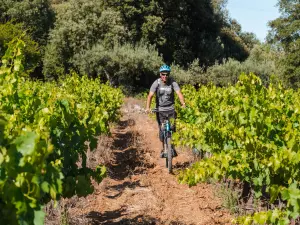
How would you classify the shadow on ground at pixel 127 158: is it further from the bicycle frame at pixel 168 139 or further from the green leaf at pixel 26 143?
the green leaf at pixel 26 143

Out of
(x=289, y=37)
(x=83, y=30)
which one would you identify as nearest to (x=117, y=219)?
(x=83, y=30)

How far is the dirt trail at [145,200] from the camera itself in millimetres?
4723

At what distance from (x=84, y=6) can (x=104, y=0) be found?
2.01 metres

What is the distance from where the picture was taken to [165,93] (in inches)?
264

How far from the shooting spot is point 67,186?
3.21 meters

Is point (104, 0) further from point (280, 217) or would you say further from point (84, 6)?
point (280, 217)

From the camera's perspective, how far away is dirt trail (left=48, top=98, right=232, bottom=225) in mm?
4723

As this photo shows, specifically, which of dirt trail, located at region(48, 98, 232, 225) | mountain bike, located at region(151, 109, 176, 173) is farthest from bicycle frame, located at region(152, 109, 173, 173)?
dirt trail, located at region(48, 98, 232, 225)

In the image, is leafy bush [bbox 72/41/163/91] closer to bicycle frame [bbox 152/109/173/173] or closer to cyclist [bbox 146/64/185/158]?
cyclist [bbox 146/64/185/158]

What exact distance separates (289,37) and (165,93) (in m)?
29.8

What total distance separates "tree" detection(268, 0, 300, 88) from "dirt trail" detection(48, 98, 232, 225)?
25527mm

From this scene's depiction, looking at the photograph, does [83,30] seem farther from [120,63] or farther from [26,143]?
[26,143]

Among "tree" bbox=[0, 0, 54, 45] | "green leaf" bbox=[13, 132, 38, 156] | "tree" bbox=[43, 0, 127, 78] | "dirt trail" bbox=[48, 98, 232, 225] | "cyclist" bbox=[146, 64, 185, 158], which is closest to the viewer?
"green leaf" bbox=[13, 132, 38, 156]

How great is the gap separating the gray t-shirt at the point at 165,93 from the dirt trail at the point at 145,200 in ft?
3.89
